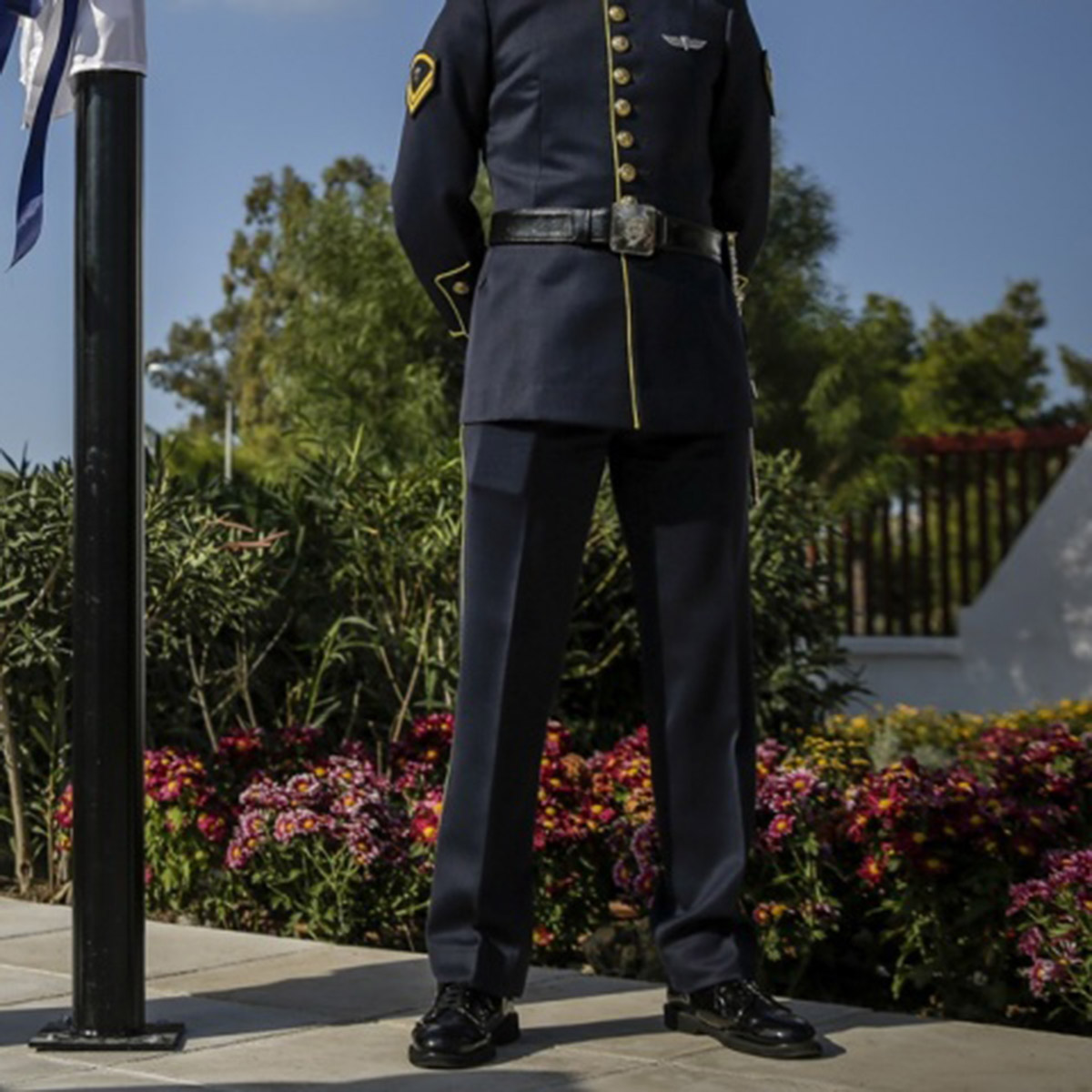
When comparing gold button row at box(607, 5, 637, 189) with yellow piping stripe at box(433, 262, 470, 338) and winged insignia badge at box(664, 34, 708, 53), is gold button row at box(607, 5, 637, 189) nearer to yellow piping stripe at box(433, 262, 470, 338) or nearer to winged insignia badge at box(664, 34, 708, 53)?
winged insignia badge at box(664, 34, 708, 53)

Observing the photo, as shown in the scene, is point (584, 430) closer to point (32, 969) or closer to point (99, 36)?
point (99, 36)

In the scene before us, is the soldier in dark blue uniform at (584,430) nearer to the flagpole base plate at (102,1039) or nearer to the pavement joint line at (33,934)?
the flagpole base plate at (102,1039)

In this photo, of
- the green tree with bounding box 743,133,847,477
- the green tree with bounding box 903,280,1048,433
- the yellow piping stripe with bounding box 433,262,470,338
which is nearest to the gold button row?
the yellow piping stripe with bounding box 433,262,470,338

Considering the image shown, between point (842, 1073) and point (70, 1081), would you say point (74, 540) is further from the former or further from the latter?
point (842, 1073)

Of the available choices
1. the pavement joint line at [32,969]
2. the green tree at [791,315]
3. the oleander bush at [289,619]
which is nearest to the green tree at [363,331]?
the green tree at [791,315]

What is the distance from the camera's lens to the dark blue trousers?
376cm

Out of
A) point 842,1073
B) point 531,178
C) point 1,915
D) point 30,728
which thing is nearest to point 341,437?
point 30,728

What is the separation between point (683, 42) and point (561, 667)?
111 cm

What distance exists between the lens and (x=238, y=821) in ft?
18.6

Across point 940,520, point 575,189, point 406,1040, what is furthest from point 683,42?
point 940,520

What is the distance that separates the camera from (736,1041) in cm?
371

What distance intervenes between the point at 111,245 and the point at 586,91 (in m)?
0.85

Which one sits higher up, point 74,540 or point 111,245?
point 111,245

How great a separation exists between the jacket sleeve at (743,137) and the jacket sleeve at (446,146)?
1.42 ft
